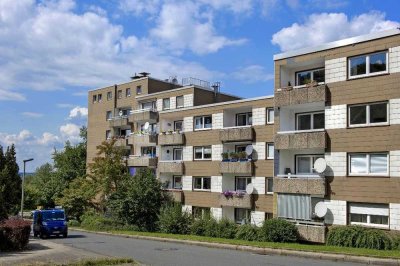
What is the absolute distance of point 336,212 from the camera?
27.4m

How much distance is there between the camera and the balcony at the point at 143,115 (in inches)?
1999

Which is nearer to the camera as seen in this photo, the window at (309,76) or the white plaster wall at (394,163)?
the white plaster wall at (394,163)

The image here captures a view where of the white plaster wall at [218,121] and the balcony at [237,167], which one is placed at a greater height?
the white plaster wall at [218,121]

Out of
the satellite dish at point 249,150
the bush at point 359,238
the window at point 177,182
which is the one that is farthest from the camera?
the window at point 177,182

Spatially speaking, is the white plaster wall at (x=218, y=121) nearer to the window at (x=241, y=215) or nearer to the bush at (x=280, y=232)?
the window at (x=241, y=215)

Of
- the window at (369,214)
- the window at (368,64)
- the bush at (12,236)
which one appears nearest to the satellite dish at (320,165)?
the window at (369,214)

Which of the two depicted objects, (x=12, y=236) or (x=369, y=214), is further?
(x=369, y=214)

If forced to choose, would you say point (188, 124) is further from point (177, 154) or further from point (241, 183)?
point (241, 183)

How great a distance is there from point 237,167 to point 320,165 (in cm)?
1163

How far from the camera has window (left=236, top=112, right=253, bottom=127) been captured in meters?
40.1

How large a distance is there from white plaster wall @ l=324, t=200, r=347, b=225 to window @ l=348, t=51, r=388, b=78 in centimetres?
718

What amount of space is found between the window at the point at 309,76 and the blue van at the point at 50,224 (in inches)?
797

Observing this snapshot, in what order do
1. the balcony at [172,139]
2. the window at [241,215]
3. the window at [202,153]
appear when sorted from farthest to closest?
the balcony at [172,139], the window at [202,153], the window at [241,215]

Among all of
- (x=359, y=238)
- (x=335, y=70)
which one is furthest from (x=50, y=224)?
(x=335, y=70)
